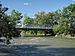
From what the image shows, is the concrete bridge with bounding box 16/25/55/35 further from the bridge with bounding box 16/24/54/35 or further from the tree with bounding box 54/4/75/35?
the tree with bounding box 54/4/75/35

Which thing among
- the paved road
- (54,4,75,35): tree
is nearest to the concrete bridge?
(54,4,75,35): tree

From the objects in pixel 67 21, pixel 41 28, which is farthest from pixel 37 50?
pixel 41 28

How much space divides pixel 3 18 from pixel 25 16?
4409 inches

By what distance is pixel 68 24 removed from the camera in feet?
271

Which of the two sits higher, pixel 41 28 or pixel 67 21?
pixel 67 21

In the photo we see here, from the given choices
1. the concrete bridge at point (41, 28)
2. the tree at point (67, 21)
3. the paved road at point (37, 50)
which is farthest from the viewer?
the concrete bridge at point (41, 28)

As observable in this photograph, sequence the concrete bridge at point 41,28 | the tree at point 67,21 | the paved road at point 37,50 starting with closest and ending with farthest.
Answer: the paved road at point 37,50
the tree at point 67,21
the concrete bridge at point 41,28

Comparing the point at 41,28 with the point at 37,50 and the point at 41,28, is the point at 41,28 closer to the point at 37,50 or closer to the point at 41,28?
the point at 41,28

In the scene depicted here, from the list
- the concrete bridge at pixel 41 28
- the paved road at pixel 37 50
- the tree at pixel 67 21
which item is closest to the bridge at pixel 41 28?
the concrete bridge at pixel 41 28

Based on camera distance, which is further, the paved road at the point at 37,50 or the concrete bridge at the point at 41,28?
the concrete bridge at the point at 41,28

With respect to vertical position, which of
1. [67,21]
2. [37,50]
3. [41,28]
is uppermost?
[67,21]

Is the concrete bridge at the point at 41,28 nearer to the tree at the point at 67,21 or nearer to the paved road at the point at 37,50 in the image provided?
the tree at the point at 67,21

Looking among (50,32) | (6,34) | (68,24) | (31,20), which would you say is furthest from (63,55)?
(31,20)

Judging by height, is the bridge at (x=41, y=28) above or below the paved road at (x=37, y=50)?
above
